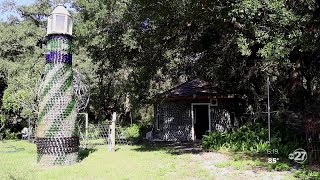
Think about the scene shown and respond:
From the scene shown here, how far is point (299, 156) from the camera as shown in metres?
10.9

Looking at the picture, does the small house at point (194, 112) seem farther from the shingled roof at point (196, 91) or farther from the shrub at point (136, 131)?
the shrub at point (136, 131)

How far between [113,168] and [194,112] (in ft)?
35.2

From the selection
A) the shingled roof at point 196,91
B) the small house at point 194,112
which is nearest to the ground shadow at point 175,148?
the small house at point 194,112

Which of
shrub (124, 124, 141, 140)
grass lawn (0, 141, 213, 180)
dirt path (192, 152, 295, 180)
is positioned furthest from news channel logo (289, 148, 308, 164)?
shrub (124, 124, 141, 140)

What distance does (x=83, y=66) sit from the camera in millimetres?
22344

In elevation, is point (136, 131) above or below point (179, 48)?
below

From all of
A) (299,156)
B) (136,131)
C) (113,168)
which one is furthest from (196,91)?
(113,168)

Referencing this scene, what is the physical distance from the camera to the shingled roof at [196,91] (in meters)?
19.6

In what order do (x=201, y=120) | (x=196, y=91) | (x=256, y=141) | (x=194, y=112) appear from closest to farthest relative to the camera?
(x=256, y=141)
(x=196, y=91)
(x=194, y=112)
(x=201, y=120)

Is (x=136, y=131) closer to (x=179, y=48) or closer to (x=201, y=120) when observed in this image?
(x=201, y=120)

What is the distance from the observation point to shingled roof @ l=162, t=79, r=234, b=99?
19.6m

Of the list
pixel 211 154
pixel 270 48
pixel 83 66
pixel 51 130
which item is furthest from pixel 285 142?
pixel 83 66

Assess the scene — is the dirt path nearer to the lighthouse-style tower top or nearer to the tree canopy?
the tree canopy

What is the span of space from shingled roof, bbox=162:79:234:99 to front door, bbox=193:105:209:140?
1.12 m
